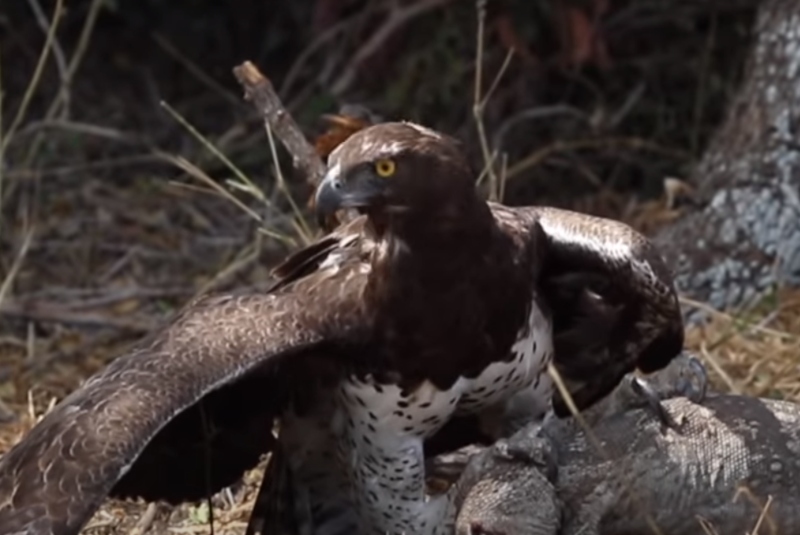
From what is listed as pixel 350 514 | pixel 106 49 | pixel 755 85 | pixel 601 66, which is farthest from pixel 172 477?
pixel 106 49

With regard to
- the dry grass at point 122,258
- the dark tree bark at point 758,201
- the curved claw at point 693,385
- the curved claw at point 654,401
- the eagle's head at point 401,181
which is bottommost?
the dry grass at point 122,258

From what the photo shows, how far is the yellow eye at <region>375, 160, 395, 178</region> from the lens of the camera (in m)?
4.53

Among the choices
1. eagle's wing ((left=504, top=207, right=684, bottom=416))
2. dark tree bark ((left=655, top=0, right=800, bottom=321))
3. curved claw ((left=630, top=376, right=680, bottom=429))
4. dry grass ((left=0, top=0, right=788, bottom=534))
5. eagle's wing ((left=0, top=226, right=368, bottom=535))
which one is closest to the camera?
eagle's wing ((left=0, top=226, right=368, bottom=535))

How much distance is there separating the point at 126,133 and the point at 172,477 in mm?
3967

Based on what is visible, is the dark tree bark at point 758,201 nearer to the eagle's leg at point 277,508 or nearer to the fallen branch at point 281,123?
the fallen branch at point 281,123

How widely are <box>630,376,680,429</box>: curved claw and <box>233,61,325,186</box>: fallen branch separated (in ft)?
4.00

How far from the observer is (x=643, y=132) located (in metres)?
8.39

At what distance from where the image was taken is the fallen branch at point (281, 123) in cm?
570

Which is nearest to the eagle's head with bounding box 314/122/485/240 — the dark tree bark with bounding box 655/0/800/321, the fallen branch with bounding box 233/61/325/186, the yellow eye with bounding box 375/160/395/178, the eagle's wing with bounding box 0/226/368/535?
the yellow eye with bounding box 375/160/395/178

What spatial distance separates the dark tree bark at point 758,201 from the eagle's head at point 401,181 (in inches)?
79.9

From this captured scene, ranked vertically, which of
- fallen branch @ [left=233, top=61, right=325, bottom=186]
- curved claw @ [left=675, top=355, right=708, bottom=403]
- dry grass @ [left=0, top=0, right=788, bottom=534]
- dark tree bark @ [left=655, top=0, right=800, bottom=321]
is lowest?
dry grass @ [left=0, top=0, right=788, bottom=534]

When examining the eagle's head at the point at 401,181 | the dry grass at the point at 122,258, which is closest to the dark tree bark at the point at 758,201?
the dry grass at the point at 122,258

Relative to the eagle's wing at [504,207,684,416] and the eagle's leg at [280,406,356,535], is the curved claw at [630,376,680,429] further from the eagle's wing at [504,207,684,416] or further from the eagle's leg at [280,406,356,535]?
the eagle's leg at [280,406,356,535]

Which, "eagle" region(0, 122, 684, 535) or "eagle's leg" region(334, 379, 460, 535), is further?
"eagle's leg" region(334, 379, 460, 535)
